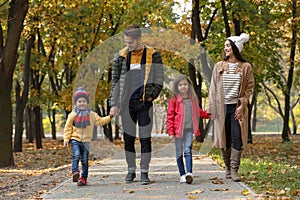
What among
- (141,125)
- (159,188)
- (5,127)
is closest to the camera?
(159,188)

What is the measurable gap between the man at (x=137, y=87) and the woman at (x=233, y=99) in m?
0.92

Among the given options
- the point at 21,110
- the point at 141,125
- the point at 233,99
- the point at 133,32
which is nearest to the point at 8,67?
the point at 133,32

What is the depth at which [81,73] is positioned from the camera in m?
25.7

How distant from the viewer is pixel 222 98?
8781mm

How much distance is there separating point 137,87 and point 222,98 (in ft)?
4.36

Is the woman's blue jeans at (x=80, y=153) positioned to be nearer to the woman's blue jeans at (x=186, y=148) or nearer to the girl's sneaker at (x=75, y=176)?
the girl's sneaker at (x=75, y=176)

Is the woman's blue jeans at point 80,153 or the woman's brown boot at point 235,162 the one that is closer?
the woman's brown boot at point 235,162

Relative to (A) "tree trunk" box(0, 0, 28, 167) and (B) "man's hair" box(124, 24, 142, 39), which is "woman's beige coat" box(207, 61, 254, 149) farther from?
(A) "tree trunk" box(0, 0, 28, 167)

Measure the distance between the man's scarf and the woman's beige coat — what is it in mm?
1920

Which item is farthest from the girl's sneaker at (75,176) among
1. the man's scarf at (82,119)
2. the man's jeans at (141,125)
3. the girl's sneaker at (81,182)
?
the man's jeans at (141,125)

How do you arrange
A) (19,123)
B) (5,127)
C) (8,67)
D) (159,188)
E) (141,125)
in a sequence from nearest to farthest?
(159,188), (141,125), (8,67), (5,127), (19,123)

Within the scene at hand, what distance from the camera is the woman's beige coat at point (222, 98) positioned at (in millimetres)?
8688

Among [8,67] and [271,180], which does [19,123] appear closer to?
[8,67]

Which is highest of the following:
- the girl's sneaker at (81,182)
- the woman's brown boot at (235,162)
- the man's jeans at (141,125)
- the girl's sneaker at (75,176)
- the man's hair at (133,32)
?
the man's hair at (133,32)
